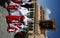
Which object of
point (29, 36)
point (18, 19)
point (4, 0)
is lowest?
point (29, 36)

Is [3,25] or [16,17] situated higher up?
[16,17]

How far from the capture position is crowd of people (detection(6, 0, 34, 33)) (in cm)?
1245

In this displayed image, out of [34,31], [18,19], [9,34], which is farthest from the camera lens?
[34,31]

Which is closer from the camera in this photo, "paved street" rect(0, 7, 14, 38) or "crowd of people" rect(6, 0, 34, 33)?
"crowd of people" rect(6, 0, 34, 33)

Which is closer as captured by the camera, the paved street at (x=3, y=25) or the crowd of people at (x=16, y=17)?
the crowd of people at (x=16, y=17)

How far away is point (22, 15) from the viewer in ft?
41.4

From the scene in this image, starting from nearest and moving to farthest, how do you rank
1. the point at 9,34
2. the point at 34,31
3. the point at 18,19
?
1. the point at 18,19
2. the point at 9,34
3. the point at 34,31

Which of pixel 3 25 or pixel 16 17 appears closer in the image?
pixel 16 17

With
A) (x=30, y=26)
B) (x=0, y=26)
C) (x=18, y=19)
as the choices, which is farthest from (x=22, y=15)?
(x=30, y=26)

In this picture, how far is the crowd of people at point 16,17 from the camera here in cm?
1245

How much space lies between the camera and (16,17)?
12453 mm

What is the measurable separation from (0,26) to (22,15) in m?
1.56

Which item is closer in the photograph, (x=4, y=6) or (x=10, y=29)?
(x=10, y=29)

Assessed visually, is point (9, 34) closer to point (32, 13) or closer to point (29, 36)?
point (29, 36)
